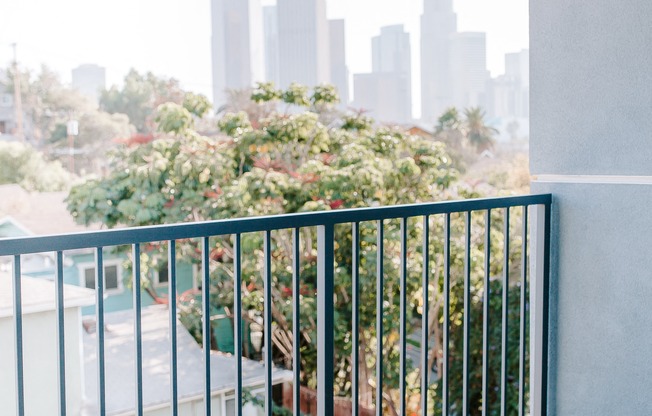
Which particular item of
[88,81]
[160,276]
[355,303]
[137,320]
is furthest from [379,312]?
[88,81]

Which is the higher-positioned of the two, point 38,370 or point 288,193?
point 288,193

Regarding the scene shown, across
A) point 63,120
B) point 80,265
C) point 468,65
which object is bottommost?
point 80,265

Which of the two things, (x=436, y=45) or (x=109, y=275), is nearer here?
(x=109, y=275)

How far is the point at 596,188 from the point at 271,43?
29.2 feet

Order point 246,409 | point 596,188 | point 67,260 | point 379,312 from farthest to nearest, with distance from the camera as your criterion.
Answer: point 67,260
point 246,409
point 596,188
point 379,312

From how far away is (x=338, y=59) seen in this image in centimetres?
1082

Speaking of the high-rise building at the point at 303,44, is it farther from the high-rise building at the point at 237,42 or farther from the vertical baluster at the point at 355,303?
the vertical baluster at the point at 355,303

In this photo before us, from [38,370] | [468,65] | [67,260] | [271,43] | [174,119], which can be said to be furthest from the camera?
[271,43]

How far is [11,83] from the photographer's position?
953 centimetres

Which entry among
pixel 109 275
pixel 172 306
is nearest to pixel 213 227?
pixel 172 306

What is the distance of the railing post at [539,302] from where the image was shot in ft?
7.89

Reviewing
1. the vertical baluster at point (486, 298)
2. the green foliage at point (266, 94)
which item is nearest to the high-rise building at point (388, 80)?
the green foliage at point (266, 94)

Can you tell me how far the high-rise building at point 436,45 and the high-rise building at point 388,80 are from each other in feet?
0.81

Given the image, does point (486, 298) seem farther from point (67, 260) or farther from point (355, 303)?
point (67, 260)
